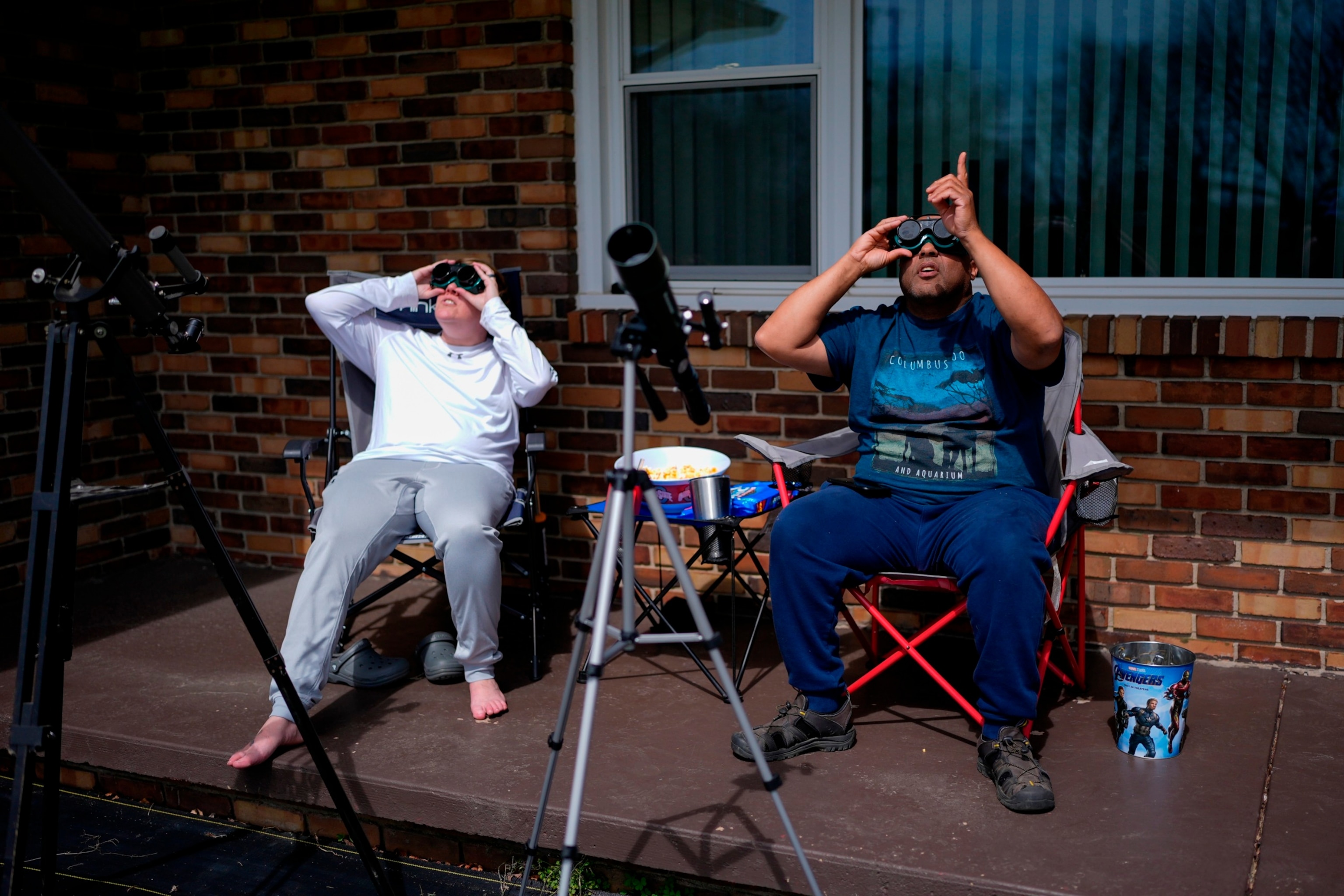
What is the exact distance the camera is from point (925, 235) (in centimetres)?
284

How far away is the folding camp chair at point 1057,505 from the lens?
2.76m

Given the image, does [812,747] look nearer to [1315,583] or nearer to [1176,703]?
[1176,703]

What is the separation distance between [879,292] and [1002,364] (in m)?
0.85

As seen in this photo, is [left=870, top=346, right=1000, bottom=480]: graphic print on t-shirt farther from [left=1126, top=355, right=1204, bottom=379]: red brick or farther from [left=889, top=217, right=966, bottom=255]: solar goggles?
[left=1126, top=355, right=1204, bottom=379]: red brick

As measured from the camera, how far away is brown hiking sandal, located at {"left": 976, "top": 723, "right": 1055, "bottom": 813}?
2441 millimetres

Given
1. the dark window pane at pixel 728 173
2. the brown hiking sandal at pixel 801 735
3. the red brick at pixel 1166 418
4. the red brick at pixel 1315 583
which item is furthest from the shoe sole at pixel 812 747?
the dark window pane at pixel 728 173

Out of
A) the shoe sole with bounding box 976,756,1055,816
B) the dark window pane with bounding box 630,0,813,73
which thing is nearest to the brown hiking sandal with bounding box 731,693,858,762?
the shoe sole with bounding box 976,756,1055,816

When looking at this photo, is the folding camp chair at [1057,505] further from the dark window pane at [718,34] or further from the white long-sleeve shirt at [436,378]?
the dark window pane at [718,34]

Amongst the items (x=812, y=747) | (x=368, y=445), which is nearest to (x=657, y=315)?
(x=812, y=747)

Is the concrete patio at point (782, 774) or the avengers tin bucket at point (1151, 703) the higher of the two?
the avengers tin bucket at point (1151, 703)

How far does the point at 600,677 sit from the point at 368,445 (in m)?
1.95

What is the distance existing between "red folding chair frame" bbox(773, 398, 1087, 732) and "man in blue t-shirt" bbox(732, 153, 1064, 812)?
0.12 feet

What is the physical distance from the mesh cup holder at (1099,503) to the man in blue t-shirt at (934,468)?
0.26 feet

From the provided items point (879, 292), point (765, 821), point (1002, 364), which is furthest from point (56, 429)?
point (879, 292)
